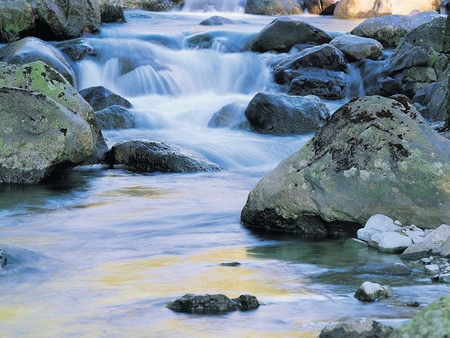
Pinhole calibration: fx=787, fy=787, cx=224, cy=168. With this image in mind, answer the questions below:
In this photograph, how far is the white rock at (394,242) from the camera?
18.8 feet

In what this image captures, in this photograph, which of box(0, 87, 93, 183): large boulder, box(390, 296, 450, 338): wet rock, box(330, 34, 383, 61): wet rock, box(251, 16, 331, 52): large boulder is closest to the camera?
Result: box(390, 296, 450, 338): wet rock

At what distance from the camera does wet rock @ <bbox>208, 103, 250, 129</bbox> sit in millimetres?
14492

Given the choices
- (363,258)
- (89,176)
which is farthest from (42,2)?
(363,258)

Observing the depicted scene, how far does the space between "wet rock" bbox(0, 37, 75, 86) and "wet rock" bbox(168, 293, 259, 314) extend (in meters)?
11.0

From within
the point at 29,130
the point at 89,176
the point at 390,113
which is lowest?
the point at 89,176

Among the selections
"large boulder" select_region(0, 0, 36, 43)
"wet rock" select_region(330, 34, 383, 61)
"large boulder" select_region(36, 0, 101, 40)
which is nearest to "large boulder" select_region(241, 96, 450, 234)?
"wet rock" select_region(330, 34, 383, 61)

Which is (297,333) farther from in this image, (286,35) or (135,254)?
(286,35)

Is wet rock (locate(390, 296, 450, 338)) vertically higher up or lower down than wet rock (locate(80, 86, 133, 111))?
higher up

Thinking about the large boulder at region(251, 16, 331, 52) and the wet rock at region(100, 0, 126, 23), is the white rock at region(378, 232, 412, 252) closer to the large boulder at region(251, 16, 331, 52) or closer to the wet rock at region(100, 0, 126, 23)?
the large boulder at region(251, 16, 331, 52)

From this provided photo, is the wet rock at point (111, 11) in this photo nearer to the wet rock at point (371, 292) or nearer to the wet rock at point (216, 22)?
the wet rock at point (216, 22)

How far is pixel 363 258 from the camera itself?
5590 millimetres

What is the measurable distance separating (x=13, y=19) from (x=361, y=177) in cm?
1366

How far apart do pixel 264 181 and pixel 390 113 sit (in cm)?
121

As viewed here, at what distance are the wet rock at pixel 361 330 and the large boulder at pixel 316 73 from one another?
546 inches
